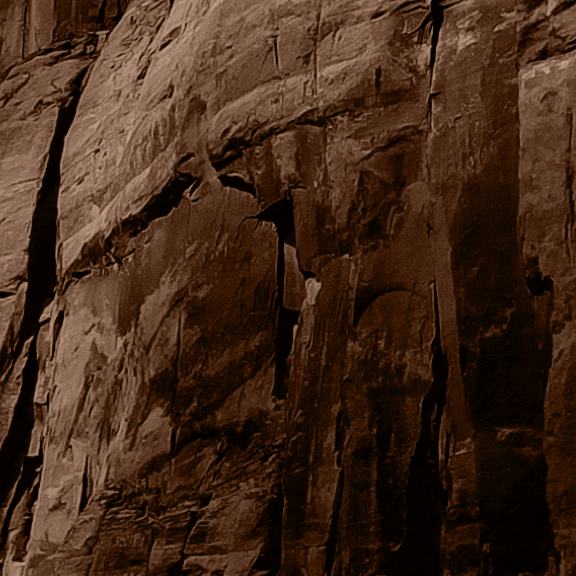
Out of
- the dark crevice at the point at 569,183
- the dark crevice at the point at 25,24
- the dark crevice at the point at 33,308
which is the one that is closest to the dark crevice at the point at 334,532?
the dark crevice at the point at 569,183

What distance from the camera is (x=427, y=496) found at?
3.29 metres

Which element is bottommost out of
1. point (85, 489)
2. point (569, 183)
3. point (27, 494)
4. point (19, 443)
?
point (85, 489)

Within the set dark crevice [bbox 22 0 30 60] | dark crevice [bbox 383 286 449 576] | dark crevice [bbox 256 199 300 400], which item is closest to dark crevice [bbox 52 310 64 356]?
dark crevice [bbox 256 199 300 400]

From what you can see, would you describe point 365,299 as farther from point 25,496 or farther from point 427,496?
point 25,496

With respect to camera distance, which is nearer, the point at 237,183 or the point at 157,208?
the point at 237,183

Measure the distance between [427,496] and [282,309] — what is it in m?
0.74

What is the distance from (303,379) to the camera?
3.53m

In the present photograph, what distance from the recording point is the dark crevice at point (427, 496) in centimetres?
325

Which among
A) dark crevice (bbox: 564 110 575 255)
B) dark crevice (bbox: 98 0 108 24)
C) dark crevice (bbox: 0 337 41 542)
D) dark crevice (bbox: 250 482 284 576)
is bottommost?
dark crevice (bbox: 250 482 284 576)

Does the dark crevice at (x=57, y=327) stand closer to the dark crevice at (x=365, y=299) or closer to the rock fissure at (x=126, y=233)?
the rock fissure at (x=126, y=233)

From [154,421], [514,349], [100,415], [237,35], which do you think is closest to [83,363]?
[100,415]

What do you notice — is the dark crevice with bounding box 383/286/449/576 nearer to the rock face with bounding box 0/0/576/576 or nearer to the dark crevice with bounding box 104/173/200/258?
the rock face with bounding box 0/0/576/576

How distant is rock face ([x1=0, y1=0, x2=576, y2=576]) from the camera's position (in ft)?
10.6

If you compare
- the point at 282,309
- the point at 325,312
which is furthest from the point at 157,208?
the point at 325,312
